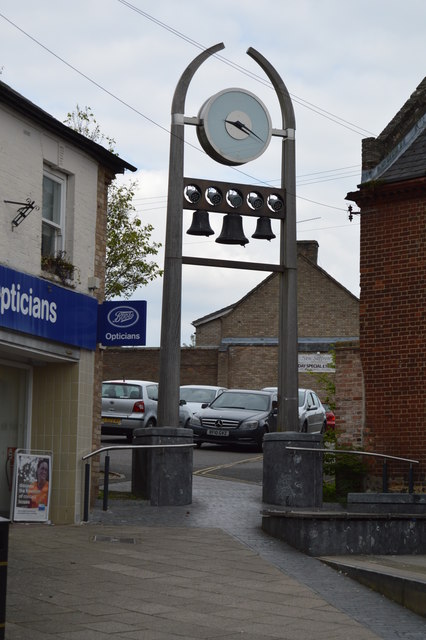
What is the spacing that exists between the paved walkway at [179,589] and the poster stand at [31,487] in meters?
0.29

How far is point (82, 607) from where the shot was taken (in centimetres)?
934

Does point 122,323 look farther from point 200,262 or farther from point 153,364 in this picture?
point 153,364

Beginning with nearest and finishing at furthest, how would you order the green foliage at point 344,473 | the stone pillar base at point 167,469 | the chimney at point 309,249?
the stone pillar base at point 167,469 < the green foliage at point 344,473 < the chimney at point 309,249

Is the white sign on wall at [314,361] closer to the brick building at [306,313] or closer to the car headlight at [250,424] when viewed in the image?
the brick building at [306,313]

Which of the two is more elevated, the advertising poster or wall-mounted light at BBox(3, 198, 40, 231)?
wall-mounted light at BBox(3, 198, 40, 231)

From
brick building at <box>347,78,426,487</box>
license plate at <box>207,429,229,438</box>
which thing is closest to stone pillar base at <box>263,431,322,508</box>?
brick building at <box>347,78,426,487</box>

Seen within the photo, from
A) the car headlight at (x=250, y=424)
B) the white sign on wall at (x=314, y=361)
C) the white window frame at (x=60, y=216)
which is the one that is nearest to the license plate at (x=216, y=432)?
the car headlight at (x=250, y=424)

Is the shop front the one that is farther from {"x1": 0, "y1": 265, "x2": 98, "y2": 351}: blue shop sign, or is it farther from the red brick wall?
the red brick wall

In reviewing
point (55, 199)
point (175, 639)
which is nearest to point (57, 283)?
point (55, 199)

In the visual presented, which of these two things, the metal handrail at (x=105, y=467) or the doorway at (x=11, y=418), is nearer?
the metal handrail at (x=105, y=467)

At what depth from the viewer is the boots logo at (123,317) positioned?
52.2 feet

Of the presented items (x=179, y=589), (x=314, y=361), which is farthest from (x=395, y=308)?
(x=314, y=361)

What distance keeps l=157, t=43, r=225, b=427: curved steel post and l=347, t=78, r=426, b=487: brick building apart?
3616 mm

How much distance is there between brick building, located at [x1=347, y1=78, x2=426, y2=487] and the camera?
1806 cm
